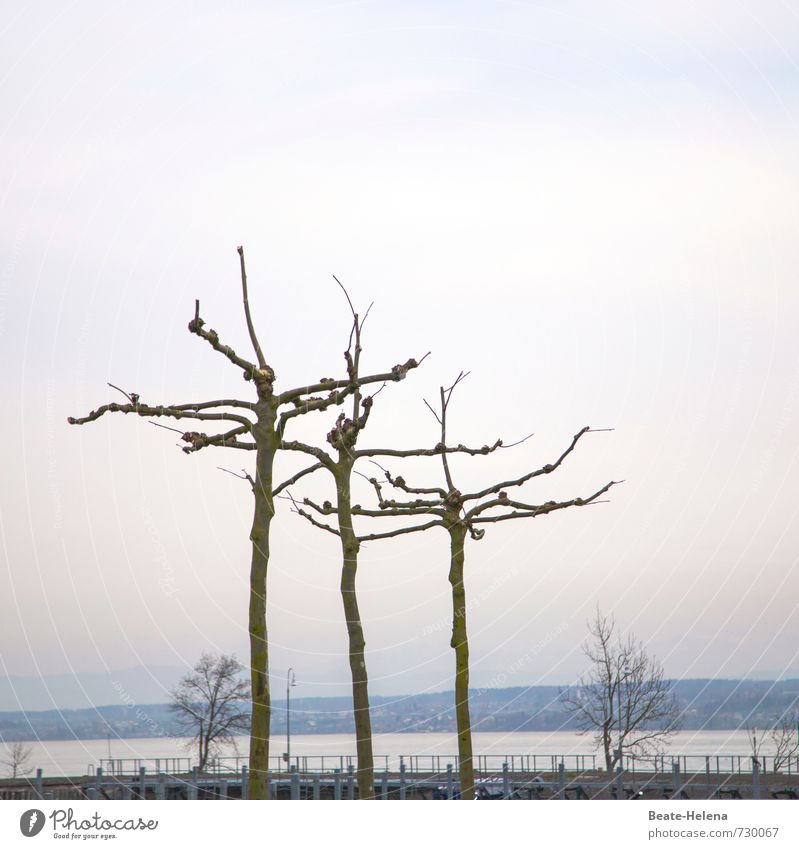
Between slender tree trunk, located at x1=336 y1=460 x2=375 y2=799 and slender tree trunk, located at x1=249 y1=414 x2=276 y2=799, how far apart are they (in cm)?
342

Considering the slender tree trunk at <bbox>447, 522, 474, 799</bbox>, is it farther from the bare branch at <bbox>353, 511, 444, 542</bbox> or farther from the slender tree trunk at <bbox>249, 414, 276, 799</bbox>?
the slender tree trunk at <bbox>249, 414, 276, 799</bbox>

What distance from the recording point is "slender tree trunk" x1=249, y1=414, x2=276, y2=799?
426 inches

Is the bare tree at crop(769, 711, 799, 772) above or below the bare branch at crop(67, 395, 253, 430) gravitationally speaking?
below

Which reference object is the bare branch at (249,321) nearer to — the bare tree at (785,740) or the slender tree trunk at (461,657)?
the slender tree trunk at (461,657)

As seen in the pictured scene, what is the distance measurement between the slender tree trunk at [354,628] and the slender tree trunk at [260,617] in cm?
342

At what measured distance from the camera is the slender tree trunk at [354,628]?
14289 mm
